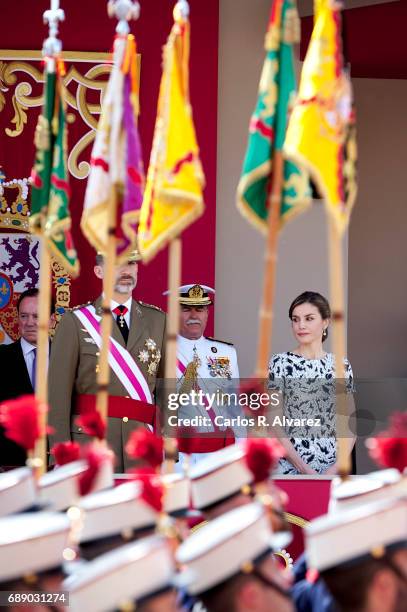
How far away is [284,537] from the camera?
137 inches

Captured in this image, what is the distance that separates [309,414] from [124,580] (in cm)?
317

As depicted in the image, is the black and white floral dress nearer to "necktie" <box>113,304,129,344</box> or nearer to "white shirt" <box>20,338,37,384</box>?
"necktie" <box>113,304,129,344</box>

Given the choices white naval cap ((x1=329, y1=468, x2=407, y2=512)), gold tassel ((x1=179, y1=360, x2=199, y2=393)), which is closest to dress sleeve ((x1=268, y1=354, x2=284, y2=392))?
gold tassel ((x1=179, y1=360, x2=199, y2=393))

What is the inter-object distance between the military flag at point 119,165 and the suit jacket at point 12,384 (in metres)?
1.72

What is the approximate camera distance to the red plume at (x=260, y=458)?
139 inches

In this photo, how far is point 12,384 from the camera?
6.11 meters

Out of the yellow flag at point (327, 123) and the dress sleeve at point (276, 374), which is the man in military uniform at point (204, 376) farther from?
the yellow flag at point (327, 123)

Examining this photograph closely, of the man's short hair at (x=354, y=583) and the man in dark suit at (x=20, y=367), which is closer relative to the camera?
the man's short hair at (x=354, y=583)

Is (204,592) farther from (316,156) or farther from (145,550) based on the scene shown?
(316,156)

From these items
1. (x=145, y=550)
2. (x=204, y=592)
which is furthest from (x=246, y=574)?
(x=145, y=550)

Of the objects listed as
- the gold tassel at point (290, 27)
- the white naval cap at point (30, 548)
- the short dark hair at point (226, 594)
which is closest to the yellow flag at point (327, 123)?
the gold tassel at point (290, 27)

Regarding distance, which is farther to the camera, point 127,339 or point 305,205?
point 127,339

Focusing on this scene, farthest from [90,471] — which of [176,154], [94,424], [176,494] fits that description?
[176,154]

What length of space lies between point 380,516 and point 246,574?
384mm
